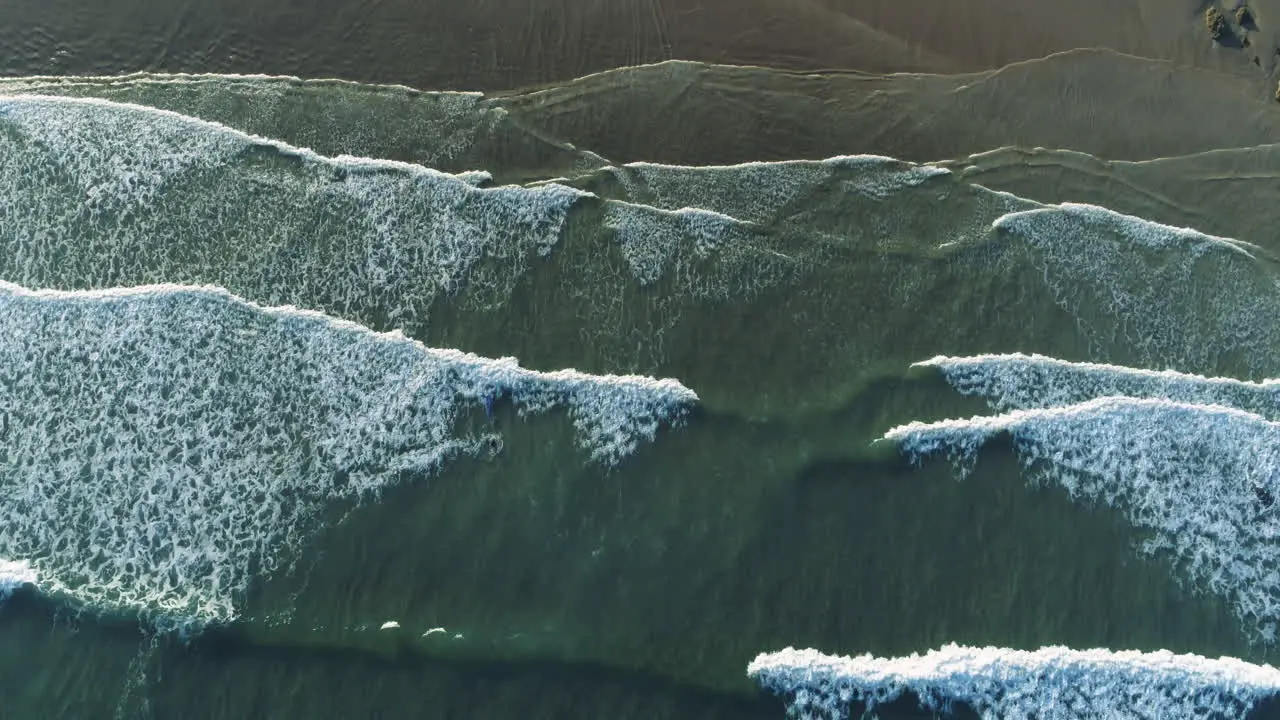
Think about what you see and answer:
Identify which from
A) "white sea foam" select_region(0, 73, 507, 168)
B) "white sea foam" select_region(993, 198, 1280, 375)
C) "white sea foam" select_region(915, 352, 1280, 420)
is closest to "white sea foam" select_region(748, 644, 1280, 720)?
"white sea foam" select_region(915, 352, 1280, 420)

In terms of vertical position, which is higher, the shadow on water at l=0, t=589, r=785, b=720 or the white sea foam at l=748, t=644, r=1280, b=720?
the white sea foam at l=748, t=644, r=1280, b=720

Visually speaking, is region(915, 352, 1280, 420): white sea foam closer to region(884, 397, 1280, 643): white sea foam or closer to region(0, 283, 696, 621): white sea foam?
region(884, 397, 1280, 643): white sea foam

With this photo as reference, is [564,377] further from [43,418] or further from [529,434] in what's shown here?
[43,418]

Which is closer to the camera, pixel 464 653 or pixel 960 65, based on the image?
pixel 464 653

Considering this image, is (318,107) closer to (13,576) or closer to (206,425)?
(206,425)

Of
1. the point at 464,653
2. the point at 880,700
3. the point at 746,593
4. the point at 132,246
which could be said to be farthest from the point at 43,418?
the point at 880,700

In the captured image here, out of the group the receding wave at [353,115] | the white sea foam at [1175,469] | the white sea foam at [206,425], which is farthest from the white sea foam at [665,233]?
the white sea foam at [1175,469]
